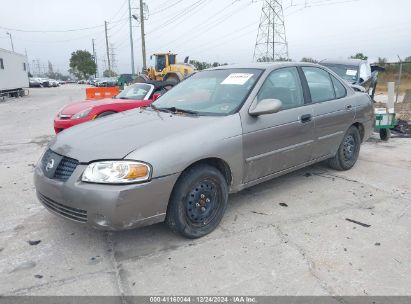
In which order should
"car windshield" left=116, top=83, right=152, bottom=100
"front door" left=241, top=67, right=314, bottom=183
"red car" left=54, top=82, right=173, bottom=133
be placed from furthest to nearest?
"car windshield" left=116, top=83, right=152, bottom=100
"red car" left=54, top=82, right=173, bottom=133
"front door" left=241, top=67, right=314, bottom=183

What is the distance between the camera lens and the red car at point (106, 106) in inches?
289

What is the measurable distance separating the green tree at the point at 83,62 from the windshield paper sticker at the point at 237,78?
7830 centimetres

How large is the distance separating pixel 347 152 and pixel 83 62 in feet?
258

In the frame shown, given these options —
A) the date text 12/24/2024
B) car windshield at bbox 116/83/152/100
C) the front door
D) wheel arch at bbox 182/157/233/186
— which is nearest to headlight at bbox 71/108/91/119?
car windshield at bbox 116/83/152/100

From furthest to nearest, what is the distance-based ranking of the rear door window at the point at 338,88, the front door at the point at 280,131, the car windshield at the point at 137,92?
1. the car windshield at the point at 137,92
2. the rear door window at the point at 338,88
3. the front door at the point at 280,131

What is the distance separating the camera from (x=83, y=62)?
7681 centimetres

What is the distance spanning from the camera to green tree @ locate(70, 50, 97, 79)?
76.9 meters

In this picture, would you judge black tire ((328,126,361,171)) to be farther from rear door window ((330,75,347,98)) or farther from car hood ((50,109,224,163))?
car hood ((50,109,224,163))

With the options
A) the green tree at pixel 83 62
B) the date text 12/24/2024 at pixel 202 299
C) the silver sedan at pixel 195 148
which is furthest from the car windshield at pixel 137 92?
the green tree at pixel 83 62

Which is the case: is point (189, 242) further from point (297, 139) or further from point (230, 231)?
point (297, 139)

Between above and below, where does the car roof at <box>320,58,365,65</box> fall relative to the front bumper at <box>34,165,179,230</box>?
above

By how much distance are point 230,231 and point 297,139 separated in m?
1.45

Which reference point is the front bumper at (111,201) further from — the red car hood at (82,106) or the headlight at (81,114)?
the red car hood at (82,106)

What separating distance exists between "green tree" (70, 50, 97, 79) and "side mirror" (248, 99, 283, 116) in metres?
79.0
